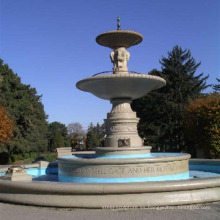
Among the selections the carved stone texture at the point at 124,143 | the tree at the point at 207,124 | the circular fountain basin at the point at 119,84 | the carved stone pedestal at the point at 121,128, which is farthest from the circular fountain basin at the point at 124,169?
the tree at the point at 207,124

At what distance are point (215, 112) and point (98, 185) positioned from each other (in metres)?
18.1

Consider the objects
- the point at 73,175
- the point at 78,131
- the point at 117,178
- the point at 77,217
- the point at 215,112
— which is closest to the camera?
the point at 77,217

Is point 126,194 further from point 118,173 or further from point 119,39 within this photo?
point 119,39

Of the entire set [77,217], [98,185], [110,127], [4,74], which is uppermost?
[4,74]

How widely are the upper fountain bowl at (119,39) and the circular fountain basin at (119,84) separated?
93.9 inches

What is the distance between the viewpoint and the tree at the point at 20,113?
30.8 metres

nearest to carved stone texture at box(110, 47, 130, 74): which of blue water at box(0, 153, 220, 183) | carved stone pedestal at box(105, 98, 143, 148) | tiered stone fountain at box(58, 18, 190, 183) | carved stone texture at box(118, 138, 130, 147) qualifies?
tiered stone fountain at box(58, 18, 190, 183)

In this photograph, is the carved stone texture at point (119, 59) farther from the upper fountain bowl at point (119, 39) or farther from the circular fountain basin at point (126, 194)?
the circular fountain basin at point (126, 194)

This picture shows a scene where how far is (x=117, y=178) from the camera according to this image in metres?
10.4

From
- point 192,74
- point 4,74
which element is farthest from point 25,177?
point 192,74

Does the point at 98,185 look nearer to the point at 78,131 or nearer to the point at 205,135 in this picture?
the point at 205,135

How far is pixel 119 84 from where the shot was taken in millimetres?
13656

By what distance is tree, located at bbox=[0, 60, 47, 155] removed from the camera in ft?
101

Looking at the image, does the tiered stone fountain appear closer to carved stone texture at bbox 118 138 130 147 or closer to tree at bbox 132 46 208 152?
carved stone texture at bbox 118 138 130 147
